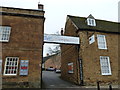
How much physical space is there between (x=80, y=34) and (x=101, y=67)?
500 centimetres

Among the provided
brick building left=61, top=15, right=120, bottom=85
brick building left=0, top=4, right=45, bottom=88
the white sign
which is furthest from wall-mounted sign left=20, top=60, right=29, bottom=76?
brick building left=61, top=15, right=120, bottom=85

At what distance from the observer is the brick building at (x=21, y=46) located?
984cm

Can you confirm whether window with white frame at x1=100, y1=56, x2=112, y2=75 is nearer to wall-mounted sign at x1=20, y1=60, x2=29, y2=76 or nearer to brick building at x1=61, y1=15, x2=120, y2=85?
brick building at x1=61, y1=15, x2=120, y2=85

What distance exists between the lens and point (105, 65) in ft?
42.5

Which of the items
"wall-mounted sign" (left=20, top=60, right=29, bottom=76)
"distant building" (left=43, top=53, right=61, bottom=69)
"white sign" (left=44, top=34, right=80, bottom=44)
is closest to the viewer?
"wall-mounted sign" (left=20, top=60, right=29, bottom=76)

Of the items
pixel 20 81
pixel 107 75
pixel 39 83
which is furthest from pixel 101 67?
pixel 20 81

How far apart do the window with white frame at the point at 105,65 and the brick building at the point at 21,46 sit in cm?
794

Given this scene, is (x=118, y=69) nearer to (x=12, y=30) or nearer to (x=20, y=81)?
(x=20, y=81)

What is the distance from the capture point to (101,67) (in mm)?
12680

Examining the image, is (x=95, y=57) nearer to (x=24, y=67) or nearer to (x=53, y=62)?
(x=24, y=67)

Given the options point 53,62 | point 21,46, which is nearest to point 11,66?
point 21,46

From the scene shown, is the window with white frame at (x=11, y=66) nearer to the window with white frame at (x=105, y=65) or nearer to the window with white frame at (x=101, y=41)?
the window with white frame at (x=105, y=65)

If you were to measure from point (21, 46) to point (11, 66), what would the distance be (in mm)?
2232

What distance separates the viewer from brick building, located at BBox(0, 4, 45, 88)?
9844 millimetres
